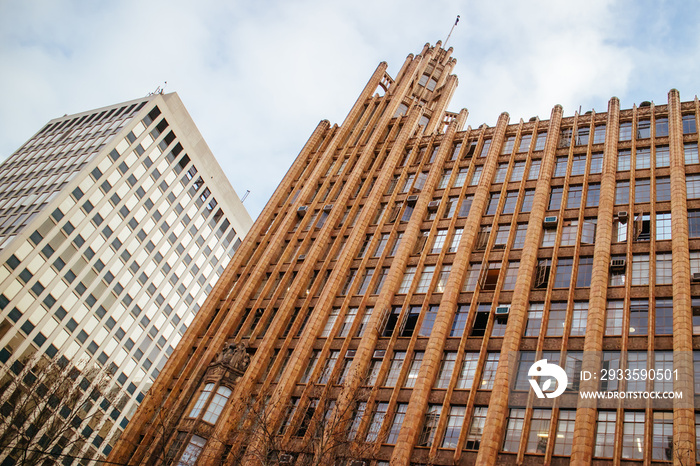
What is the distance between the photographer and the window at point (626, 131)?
45.8 metres

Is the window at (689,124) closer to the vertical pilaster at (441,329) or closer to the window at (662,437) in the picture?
the vertical pilaster at (441,329)

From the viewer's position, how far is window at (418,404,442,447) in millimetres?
31266

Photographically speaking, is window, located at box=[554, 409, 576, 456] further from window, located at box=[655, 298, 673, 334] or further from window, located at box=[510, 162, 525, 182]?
window, located at box=[510, 162, 525, 182]

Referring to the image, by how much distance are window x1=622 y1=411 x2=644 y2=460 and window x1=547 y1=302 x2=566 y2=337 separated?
616cm

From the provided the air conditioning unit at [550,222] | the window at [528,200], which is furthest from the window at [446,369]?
the window at [528,200]

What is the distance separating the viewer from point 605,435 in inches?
1101

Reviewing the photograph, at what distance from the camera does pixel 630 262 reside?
3512 cm

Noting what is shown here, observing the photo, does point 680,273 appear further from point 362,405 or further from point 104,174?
point 104,174

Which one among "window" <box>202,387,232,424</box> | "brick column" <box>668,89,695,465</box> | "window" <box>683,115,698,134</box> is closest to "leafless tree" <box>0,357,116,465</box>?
"window" <box>202,387,232,424</box>

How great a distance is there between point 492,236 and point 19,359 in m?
47.7

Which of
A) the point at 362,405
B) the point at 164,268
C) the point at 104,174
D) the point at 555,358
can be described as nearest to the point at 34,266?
the point at 104,174

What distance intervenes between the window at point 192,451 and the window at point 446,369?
14.5m

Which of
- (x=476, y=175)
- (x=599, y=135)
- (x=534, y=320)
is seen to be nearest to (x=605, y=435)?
(x=534, y=320)

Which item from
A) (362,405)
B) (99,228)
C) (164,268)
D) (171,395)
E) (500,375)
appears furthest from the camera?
(164,268)
